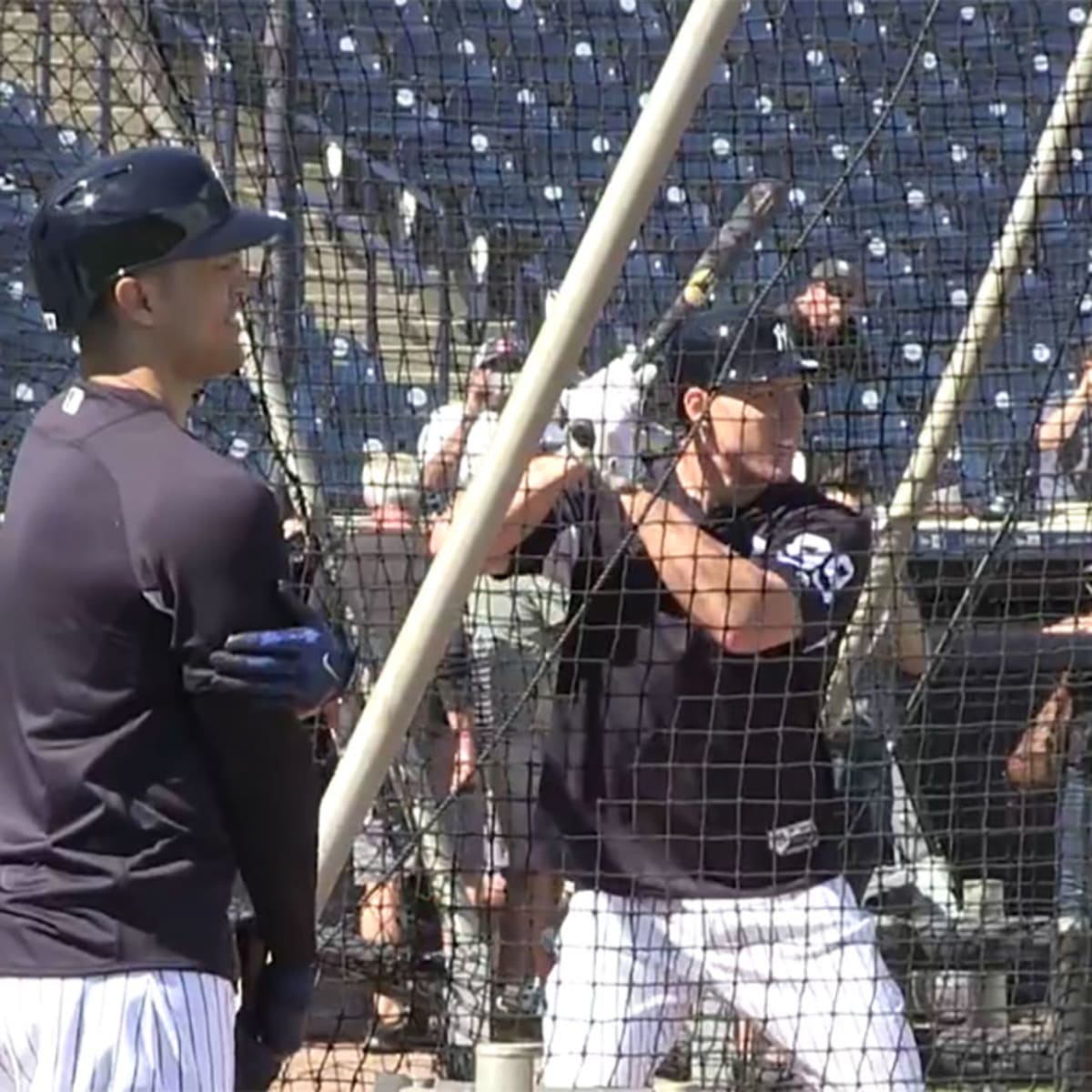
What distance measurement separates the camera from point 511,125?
5.11m

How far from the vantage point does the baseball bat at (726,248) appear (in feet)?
15.2

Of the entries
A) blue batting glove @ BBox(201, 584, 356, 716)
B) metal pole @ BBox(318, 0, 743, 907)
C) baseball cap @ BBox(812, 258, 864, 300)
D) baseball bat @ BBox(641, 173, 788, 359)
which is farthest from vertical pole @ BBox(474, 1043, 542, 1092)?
baseball cap @ BBox(812, 258, 864, 300)

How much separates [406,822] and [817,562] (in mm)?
1202

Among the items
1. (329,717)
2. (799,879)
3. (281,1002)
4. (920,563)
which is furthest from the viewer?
(920,563)

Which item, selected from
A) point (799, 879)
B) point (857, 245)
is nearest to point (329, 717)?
point (799, 879)

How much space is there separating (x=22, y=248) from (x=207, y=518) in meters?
3.29

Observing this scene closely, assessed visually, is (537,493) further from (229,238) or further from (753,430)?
(229,238)

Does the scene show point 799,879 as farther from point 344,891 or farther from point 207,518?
point 207,518

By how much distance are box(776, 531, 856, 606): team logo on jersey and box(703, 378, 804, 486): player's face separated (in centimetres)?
12

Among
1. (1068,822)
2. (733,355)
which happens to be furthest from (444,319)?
(1068,822)

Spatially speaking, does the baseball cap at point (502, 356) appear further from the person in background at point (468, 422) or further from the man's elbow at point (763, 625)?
the man's elbow at point (763, 625)

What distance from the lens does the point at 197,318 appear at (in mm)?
2488

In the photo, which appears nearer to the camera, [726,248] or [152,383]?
[152,383]

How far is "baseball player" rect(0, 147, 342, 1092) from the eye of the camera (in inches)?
91.2
